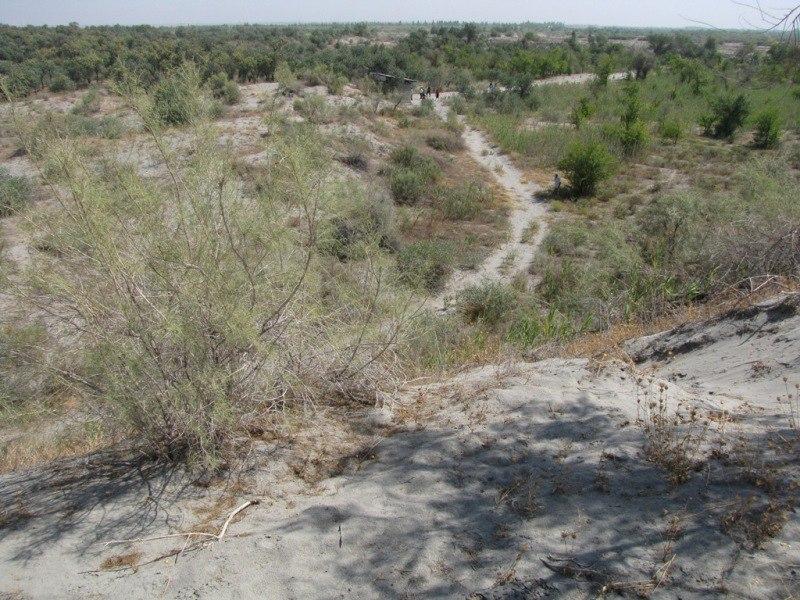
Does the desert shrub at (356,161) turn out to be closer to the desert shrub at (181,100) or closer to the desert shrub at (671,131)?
the desert shrub at (181,100)

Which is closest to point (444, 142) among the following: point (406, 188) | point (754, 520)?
point (406, 188)

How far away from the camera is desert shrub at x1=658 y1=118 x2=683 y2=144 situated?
70.1 ft

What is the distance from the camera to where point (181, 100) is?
324cm

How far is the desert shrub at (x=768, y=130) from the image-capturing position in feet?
66.4

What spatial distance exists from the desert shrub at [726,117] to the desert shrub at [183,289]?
24.0 metres

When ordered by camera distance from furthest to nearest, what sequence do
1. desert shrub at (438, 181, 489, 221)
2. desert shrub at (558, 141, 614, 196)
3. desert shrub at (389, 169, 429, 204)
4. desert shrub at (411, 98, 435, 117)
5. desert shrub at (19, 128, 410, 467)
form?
desert shrub at (411, 98, 435, 117), desert shrub at (558, 141, 614, 196), desert shrub at (389, 169, 429, 204), desert shrub at (438, 181, 489, 221), desert shrub at (19, 128, 410, 467)

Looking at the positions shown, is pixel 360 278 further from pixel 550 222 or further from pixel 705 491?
pixel 550 222

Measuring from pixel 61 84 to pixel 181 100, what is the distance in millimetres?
21833

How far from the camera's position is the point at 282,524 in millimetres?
2734

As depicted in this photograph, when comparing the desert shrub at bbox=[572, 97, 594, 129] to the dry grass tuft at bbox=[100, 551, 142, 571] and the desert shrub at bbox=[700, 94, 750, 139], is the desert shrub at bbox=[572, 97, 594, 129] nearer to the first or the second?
the desert shrub at bbox=[700, 94, 750, 139]

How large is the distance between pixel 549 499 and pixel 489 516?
0.32 metres

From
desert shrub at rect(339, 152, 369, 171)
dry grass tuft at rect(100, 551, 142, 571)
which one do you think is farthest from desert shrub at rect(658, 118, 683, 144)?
dry grass tuft at rect(100, 551, 142, 571)

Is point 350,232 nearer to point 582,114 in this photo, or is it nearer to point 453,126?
point 453,126

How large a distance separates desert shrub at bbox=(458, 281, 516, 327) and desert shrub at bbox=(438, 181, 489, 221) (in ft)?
16.8
